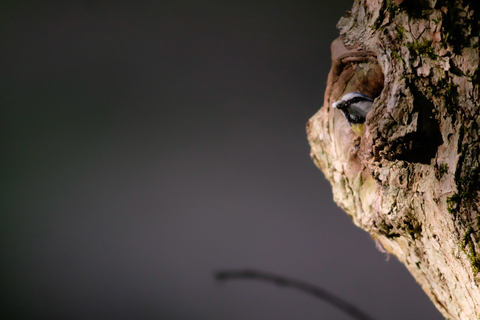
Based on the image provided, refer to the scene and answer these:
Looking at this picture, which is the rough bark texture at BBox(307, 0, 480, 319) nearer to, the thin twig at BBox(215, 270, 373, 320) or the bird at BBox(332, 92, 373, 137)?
the bird at BBox(332, 92, 373, 137)

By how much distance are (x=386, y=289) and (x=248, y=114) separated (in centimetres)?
111

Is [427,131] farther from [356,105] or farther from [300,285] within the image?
[300,285]

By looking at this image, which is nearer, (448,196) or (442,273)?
(448,196)

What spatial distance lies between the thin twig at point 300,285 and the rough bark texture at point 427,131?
33.5 inches

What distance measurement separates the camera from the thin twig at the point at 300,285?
1.42 metres

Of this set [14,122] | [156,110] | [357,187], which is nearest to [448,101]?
[357,187]

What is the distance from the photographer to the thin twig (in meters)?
1.42

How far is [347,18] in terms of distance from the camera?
2.12ft

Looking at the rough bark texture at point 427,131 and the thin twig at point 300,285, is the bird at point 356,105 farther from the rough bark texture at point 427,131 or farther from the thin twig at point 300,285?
the thin twig at point 300,285

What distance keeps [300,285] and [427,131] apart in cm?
120

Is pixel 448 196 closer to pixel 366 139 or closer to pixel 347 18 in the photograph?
pixel 366 139

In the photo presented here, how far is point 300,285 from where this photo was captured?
4.76ft

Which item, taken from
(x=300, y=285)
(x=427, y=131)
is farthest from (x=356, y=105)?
(x=300, y=285)

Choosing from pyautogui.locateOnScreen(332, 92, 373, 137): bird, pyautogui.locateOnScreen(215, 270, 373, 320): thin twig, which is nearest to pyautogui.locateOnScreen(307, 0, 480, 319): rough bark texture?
pyautogui.locateOnScreen(332, 92, 373, 137): bird
